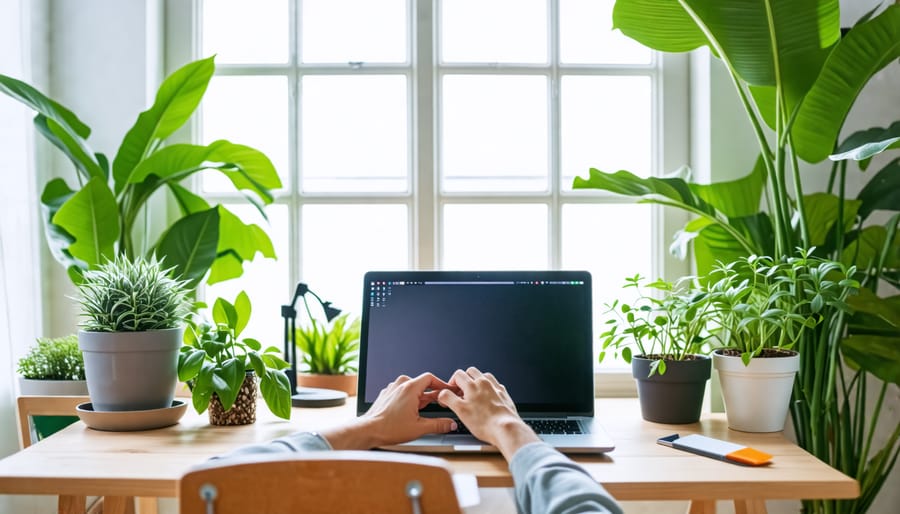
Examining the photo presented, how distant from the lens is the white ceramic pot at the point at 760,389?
1.50 meters

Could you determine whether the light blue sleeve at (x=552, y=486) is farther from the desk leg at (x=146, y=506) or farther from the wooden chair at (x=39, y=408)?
the desk leg at (x=146, y=506)

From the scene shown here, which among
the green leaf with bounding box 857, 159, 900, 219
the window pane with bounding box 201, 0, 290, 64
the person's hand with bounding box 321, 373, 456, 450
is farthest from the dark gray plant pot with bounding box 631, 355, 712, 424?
the window pane with bounding box 201, 0, 290, 64

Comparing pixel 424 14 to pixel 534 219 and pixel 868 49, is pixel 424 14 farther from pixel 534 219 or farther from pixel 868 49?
pixel 868 49

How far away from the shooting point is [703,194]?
190cm

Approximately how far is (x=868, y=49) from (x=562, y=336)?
84 centimetres

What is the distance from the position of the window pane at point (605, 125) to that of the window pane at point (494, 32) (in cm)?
16

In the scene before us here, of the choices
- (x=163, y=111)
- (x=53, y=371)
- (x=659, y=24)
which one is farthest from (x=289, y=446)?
(x=659, y=24)

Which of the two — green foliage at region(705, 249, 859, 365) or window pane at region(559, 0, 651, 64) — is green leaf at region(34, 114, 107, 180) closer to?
window pane at region(559, 0, 651, 64)

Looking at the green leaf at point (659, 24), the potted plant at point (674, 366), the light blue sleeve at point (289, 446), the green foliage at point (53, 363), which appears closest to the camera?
the light blue sleeve at point (289, 446)

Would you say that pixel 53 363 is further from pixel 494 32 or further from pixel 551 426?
pixel 494 32

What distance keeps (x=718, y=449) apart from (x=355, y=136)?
55.1 inches

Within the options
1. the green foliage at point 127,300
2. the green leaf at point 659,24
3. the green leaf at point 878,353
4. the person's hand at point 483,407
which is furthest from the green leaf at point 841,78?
the green foliage at point 127,300

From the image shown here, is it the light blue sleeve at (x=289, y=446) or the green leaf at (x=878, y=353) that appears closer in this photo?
the light blue sleeve at (x=289, y=446)

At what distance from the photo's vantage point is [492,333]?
5.40ft
